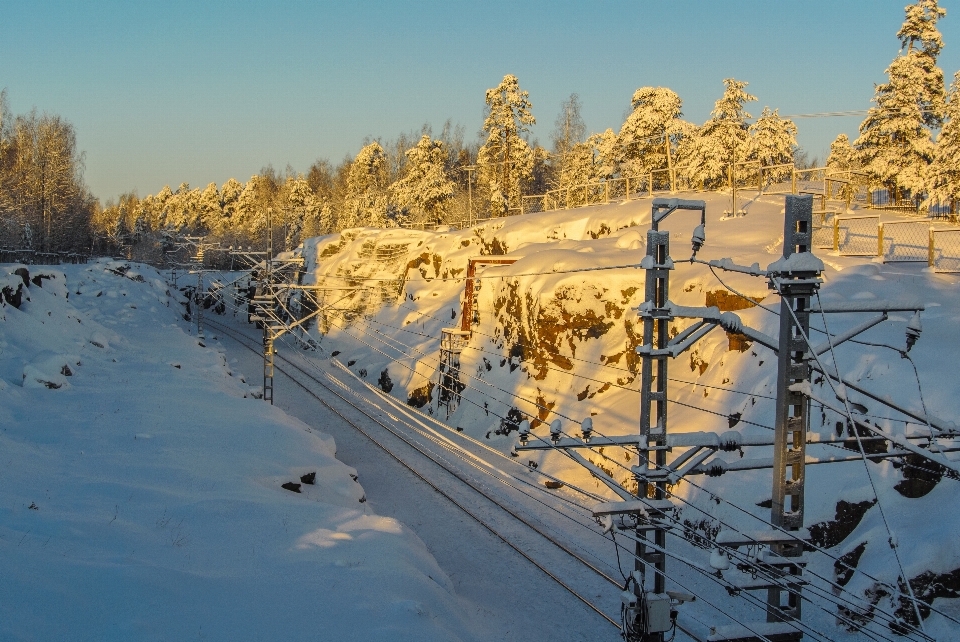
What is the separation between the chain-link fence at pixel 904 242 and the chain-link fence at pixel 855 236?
1.37 ft

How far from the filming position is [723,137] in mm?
43219

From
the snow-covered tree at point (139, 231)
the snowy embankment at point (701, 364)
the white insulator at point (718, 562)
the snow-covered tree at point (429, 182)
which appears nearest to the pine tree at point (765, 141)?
the snowy embankment at point (701, 364)

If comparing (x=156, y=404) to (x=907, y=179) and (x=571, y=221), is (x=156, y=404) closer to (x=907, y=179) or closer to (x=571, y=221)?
(x=571, y=221)

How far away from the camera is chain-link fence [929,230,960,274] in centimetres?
2152

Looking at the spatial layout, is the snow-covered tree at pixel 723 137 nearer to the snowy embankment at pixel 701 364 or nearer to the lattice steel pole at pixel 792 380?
the snowy embankment at pixel 701 364

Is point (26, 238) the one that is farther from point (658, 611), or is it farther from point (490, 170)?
point (658, 611)

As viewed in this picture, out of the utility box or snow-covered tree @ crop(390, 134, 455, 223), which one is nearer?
the utility box

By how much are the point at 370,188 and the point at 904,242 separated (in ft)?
199

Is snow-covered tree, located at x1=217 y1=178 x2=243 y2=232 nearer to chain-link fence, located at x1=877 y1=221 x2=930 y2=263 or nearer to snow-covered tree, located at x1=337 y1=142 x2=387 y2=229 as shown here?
snow-covered tree, located at x1=337 y1=142 x2=387 y2=229

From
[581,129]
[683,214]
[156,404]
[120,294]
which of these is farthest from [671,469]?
[581,129]

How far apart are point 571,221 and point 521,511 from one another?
23087mm

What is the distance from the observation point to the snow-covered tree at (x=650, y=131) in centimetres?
5175

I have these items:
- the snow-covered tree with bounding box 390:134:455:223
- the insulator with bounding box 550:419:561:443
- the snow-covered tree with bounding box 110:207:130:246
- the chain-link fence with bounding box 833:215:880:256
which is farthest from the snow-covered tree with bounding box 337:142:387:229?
the insulator with bounding box 550:419:561:443

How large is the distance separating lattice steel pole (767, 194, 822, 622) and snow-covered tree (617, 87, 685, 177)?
1775 inches
